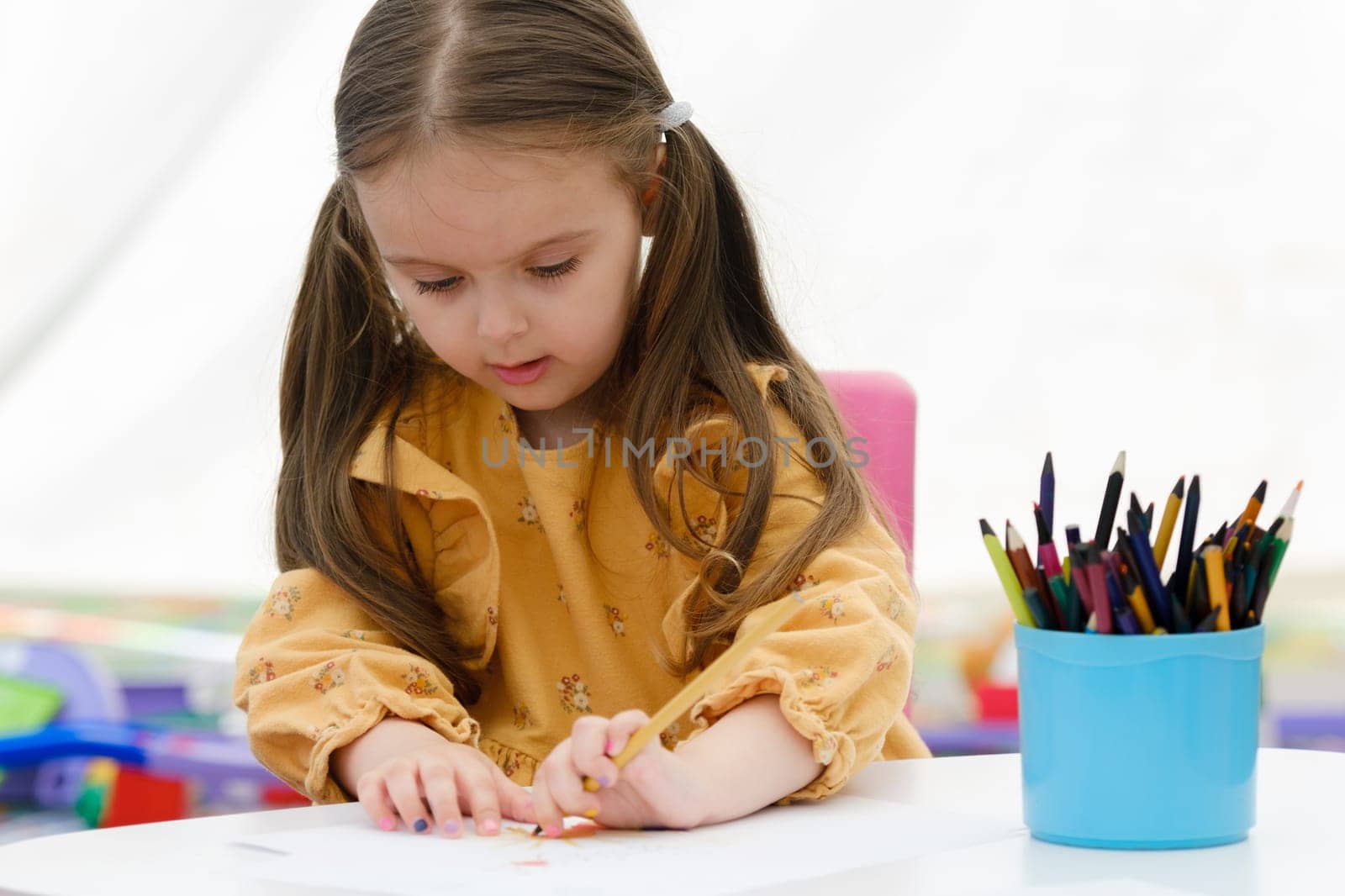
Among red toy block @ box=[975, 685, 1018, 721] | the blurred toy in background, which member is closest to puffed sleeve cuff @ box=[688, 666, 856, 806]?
the blurred toy in background

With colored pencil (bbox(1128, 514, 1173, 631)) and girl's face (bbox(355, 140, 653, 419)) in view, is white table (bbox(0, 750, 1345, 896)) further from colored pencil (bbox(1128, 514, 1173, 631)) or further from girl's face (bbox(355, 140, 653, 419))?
girl's face (bbox(355, 140, 653, 419))

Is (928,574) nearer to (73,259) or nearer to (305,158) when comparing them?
(305,158)

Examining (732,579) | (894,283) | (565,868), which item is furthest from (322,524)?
(894,283)

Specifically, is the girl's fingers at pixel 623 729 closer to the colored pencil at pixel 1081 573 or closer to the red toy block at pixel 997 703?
the colored pencil at pixel 1081 573

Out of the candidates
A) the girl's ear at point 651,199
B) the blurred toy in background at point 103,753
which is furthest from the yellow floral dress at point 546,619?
the blurred toy in background at point 103,753

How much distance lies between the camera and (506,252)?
748 millimetres

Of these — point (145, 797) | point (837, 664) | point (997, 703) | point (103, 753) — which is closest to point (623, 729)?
point (837, 664)

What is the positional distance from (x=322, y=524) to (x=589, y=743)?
314 millimetres

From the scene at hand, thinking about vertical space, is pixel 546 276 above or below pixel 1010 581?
above

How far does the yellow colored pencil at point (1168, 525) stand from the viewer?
0.56m

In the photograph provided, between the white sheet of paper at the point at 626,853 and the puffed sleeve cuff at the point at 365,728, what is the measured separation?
9cm

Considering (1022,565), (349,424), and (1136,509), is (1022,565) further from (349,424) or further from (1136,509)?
(349,424)

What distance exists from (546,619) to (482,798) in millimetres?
308

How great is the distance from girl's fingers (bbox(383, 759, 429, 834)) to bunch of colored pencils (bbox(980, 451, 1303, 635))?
0.25m
